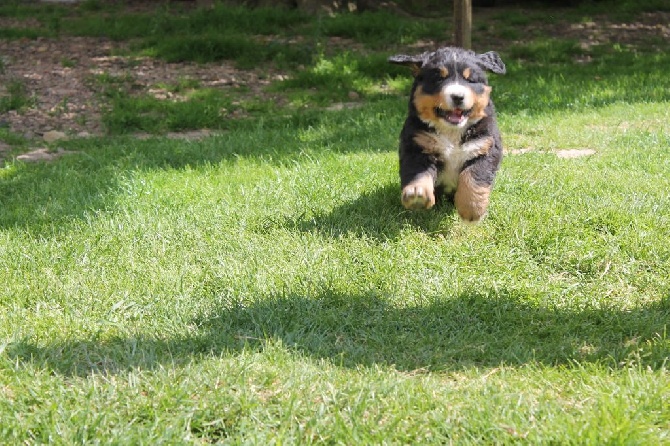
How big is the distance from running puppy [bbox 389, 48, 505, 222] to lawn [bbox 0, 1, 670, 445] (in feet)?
0.89

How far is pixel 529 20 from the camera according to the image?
1448cm

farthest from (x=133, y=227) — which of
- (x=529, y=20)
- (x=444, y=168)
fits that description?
(x=529, y=20)

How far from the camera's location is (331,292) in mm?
4230

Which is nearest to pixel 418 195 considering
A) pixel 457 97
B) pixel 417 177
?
pixel 417 177

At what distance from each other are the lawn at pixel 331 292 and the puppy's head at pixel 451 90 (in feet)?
2.13

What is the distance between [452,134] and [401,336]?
1.71m

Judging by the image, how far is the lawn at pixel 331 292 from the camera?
2980 mm

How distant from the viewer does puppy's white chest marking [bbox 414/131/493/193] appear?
507 cm

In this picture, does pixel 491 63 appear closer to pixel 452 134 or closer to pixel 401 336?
pixel 452 134

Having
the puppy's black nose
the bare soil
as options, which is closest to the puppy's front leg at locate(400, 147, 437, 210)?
the puppy's black nose

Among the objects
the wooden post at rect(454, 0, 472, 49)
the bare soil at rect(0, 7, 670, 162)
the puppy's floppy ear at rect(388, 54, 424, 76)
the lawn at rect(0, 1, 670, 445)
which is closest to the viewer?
the lawn at rect(0, 1, 670, 445)

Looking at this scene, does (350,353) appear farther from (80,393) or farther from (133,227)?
(133,227)

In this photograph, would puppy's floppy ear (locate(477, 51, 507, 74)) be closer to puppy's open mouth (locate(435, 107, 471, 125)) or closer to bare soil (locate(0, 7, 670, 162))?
puppy's open mouth (locate(435, 107, 471, 125))

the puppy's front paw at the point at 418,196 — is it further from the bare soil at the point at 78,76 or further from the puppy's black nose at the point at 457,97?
the bare soil at the point at 78,76
